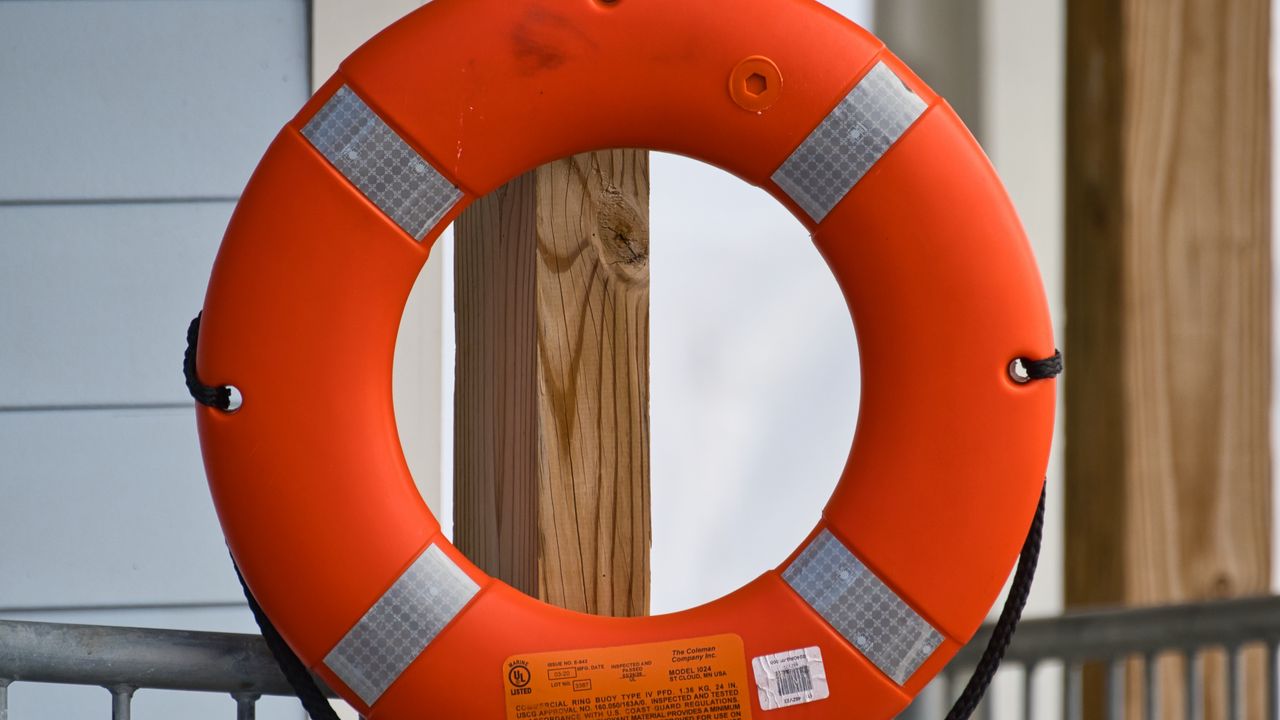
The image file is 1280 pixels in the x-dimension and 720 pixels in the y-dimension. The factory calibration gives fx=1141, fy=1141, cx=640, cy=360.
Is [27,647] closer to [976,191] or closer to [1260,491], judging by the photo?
[976,191]

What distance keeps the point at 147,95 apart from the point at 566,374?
1.10m

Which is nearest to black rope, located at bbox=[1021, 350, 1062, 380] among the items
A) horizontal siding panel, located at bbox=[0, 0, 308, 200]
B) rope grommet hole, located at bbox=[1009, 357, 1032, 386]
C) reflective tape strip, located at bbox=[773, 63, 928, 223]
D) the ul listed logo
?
rope grommet hole, located at bbox=[1009, 357, 1032, 386]

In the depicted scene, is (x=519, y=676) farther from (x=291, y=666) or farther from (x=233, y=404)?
(x=233, y=404)

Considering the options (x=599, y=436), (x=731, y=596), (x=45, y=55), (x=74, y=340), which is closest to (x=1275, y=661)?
(x=731, y=596)

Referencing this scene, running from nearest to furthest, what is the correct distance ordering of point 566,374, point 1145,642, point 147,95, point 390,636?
point 390,636 < point 566,374 < point 1145,642 < point 147,95

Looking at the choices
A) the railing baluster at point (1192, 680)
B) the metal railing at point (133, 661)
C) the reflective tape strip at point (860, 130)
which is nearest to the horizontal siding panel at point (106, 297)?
the metal railing at point (133, 661)

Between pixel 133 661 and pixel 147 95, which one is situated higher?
pixel 147 95

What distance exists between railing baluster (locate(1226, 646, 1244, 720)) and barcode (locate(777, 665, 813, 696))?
2.24 feet

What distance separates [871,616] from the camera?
0.88 m

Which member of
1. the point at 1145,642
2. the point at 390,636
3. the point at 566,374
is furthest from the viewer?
the point at 1145,642

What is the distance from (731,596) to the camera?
920mm

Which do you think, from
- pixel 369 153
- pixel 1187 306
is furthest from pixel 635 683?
pixel 1187 306

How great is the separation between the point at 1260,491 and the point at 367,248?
4.90 ft

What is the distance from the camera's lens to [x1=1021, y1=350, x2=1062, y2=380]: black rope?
88cm
